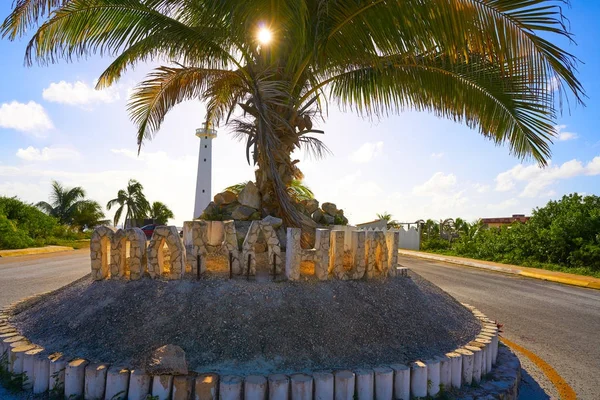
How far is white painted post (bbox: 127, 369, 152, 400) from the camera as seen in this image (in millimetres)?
2887

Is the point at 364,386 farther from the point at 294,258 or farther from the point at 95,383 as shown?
the point at 95,383

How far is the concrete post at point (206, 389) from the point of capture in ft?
9.23

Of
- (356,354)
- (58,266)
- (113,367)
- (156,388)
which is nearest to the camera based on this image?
(156,388)

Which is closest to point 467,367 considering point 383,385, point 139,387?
point 383,385

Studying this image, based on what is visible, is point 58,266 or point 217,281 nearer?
point 217,281

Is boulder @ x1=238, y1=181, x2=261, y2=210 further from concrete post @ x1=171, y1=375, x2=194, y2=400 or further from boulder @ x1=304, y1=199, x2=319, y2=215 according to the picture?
concrete post @ x1=171, y1=375, x2=194, y2=400

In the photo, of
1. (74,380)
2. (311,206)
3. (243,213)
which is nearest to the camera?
(74,380)

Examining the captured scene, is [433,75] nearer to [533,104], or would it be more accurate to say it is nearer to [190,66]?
[533,104]

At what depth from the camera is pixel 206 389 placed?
2818 millimetres

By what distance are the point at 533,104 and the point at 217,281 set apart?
167 inches

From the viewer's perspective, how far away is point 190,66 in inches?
230

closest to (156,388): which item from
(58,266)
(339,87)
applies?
(339,87)

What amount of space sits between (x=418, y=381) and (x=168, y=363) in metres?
1.93

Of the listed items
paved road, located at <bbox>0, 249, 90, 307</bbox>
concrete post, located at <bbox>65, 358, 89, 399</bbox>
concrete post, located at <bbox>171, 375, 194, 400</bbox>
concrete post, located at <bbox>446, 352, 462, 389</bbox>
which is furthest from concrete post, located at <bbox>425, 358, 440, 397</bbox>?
paved road, located at <bbox>0, 249, 90, 307</bbox>
